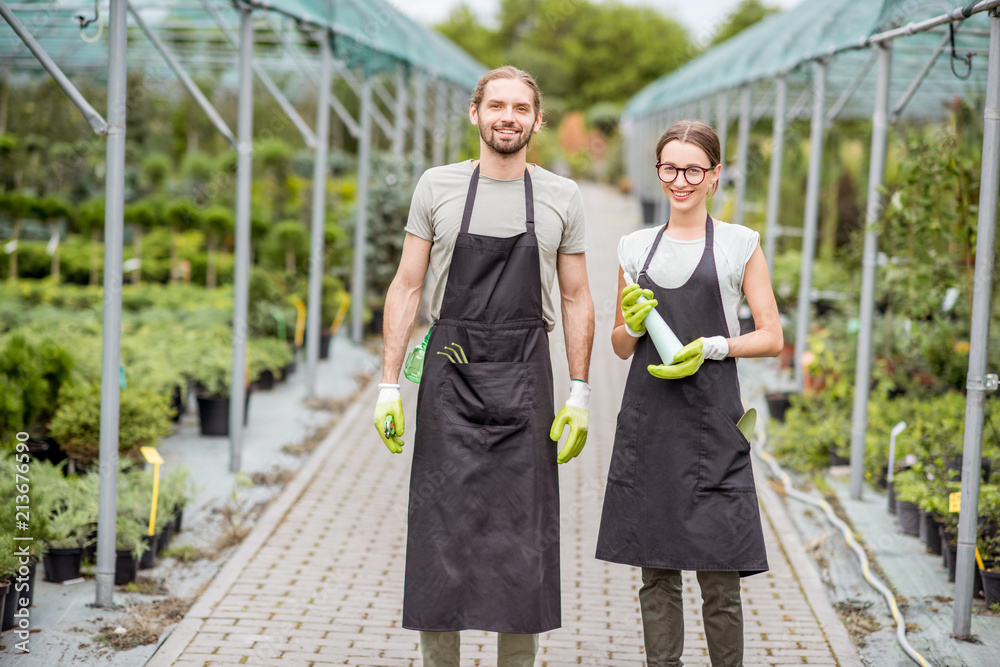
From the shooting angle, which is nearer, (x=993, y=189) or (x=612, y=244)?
(x=993, y=189)

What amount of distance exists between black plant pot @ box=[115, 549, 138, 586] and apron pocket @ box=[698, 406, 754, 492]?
2508 mm

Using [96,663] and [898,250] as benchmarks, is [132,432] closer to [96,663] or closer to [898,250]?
[96,663]

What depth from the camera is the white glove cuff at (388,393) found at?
2.92m

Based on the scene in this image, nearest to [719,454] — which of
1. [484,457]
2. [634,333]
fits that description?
[634,333]

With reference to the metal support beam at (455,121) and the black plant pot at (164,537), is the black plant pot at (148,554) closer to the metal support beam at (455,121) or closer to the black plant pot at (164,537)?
the black plant pot at (164,537)

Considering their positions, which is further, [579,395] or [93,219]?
[93,219]

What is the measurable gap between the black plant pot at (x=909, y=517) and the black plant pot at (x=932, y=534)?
18 centimetres

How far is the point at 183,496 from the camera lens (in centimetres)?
475

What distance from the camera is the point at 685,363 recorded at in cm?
285

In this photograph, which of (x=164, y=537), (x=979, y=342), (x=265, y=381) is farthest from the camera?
(x=265, y=381)

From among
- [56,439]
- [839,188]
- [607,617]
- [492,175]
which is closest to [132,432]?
[56,439]

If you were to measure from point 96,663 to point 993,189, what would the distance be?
12.1 feet

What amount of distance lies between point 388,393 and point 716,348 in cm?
97

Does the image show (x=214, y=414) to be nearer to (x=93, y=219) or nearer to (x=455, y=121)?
(x=93, y=219)
